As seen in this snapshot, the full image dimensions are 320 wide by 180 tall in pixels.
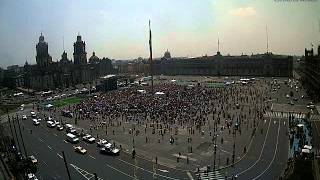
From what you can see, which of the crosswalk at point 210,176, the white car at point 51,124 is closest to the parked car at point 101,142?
the crosswalk at point 210,176

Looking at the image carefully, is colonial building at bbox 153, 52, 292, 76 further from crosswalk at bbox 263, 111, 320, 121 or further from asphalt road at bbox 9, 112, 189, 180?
asphalt road at bbox 9, 112, 189, 180

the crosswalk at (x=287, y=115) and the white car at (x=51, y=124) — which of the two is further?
the white car at (x=51, y=124)

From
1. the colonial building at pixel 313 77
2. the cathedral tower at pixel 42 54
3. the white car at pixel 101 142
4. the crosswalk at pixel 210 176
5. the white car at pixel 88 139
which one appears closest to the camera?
the crosswalk at pixel 210 176

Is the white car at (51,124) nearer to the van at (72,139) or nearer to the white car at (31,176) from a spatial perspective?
the van at (72,139)

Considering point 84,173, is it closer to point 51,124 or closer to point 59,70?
point 51,124

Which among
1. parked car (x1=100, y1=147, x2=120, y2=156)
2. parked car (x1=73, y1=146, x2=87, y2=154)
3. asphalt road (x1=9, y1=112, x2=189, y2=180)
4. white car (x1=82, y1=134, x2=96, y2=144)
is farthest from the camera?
white car (x1=82, y1=134, x2=96, y2=144)

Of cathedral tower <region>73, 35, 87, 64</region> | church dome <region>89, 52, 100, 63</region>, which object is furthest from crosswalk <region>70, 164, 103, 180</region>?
church dome <region>89, 52, 100, 63</region>

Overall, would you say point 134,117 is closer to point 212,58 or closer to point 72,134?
A: point 72,134
